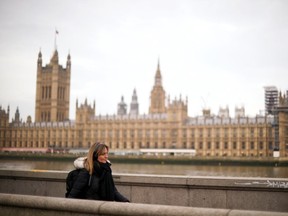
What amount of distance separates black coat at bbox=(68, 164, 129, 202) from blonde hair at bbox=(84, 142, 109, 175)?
72 millimetres

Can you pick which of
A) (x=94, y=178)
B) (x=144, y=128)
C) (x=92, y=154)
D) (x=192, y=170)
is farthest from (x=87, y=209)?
(x=144, y=128)

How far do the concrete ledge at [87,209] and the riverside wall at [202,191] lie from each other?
3331 mm

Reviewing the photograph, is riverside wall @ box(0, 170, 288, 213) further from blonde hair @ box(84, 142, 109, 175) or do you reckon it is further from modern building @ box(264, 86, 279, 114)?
modern building @ box(264, 86, 279, 114)

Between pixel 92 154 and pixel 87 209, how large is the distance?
0.73 meters

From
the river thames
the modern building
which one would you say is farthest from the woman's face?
the modern building

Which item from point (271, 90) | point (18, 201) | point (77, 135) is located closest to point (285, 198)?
point (18, 201)

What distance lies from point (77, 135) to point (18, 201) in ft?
291

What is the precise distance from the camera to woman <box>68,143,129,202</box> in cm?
552

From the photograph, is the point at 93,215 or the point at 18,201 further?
the point at 18,201

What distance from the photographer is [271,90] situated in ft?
323

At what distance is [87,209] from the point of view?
212 inches

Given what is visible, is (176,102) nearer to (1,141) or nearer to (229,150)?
(229,150)

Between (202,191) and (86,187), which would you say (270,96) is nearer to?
(202,191)

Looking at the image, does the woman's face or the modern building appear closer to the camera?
the woman's face
